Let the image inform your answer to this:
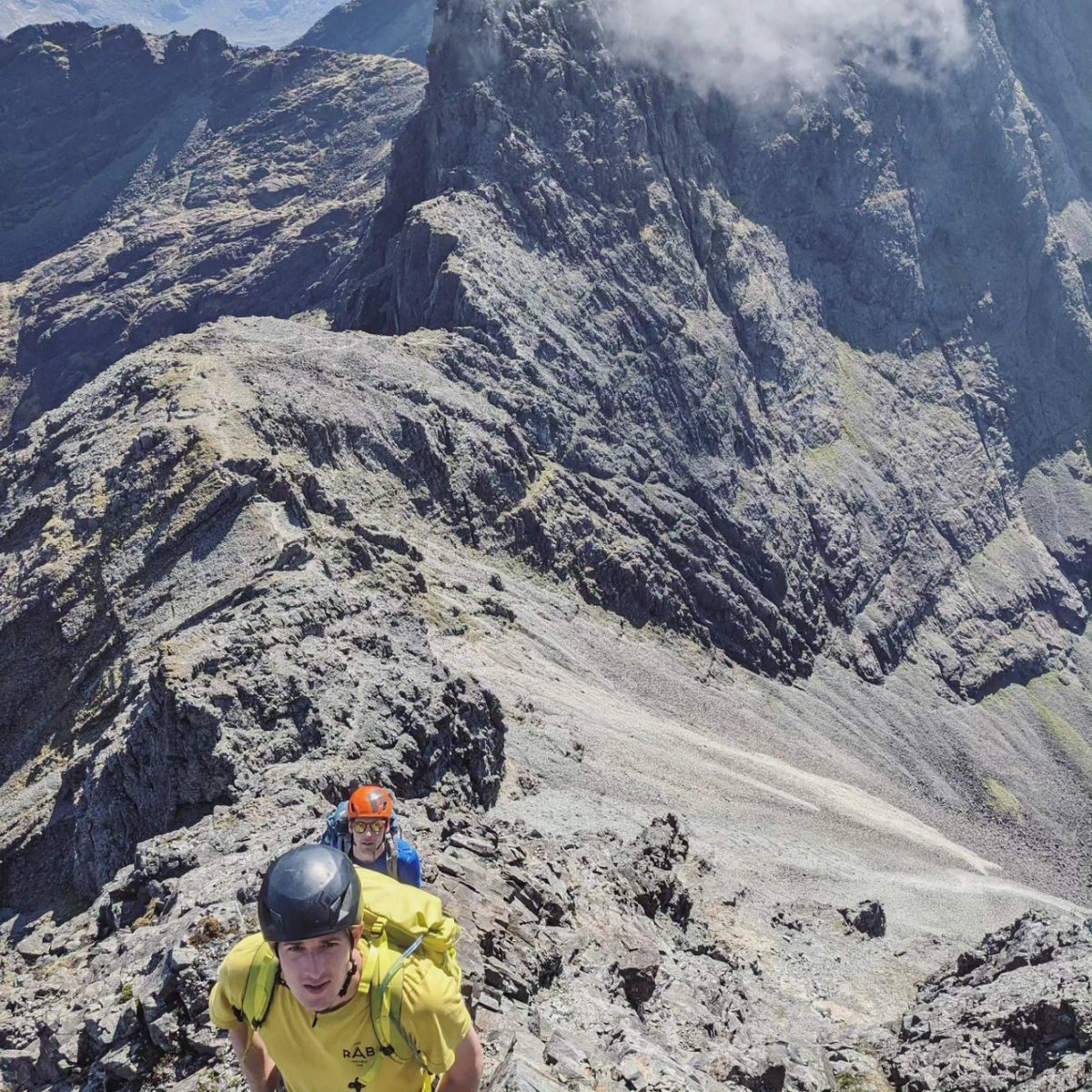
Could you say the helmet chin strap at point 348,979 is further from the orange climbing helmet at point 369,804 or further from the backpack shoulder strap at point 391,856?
the orange climbing helmet at point 369,804

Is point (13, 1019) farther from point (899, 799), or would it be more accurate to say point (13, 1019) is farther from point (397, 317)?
point (397, 317)

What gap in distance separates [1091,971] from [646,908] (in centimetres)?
1622

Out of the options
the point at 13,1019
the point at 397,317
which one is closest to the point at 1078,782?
the point at 397,317

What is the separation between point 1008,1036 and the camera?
3444 cm

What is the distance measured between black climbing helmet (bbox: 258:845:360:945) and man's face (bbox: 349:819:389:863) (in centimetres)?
669

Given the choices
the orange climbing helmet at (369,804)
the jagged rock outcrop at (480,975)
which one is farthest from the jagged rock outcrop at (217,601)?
the orange climbing helmet at (369,804)

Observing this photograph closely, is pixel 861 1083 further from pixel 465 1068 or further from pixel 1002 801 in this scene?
Result: pixel 1002 801

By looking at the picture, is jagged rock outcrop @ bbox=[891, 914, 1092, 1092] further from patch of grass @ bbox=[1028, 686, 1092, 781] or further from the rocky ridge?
patch of grass @ bbox=[1028, 686, 1092, 781]

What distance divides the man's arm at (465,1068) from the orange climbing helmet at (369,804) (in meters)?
6.43

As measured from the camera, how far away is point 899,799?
120438 mm

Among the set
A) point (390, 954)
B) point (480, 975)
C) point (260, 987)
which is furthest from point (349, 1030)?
point (480, 975)

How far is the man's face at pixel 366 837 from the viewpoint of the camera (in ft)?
53.2

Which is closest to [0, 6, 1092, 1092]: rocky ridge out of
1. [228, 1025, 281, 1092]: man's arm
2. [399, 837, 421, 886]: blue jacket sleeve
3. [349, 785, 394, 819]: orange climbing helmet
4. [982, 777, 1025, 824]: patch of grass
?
[982, 777, 1025, 824]: patch of grass

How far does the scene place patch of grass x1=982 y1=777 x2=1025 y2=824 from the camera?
135 metres
